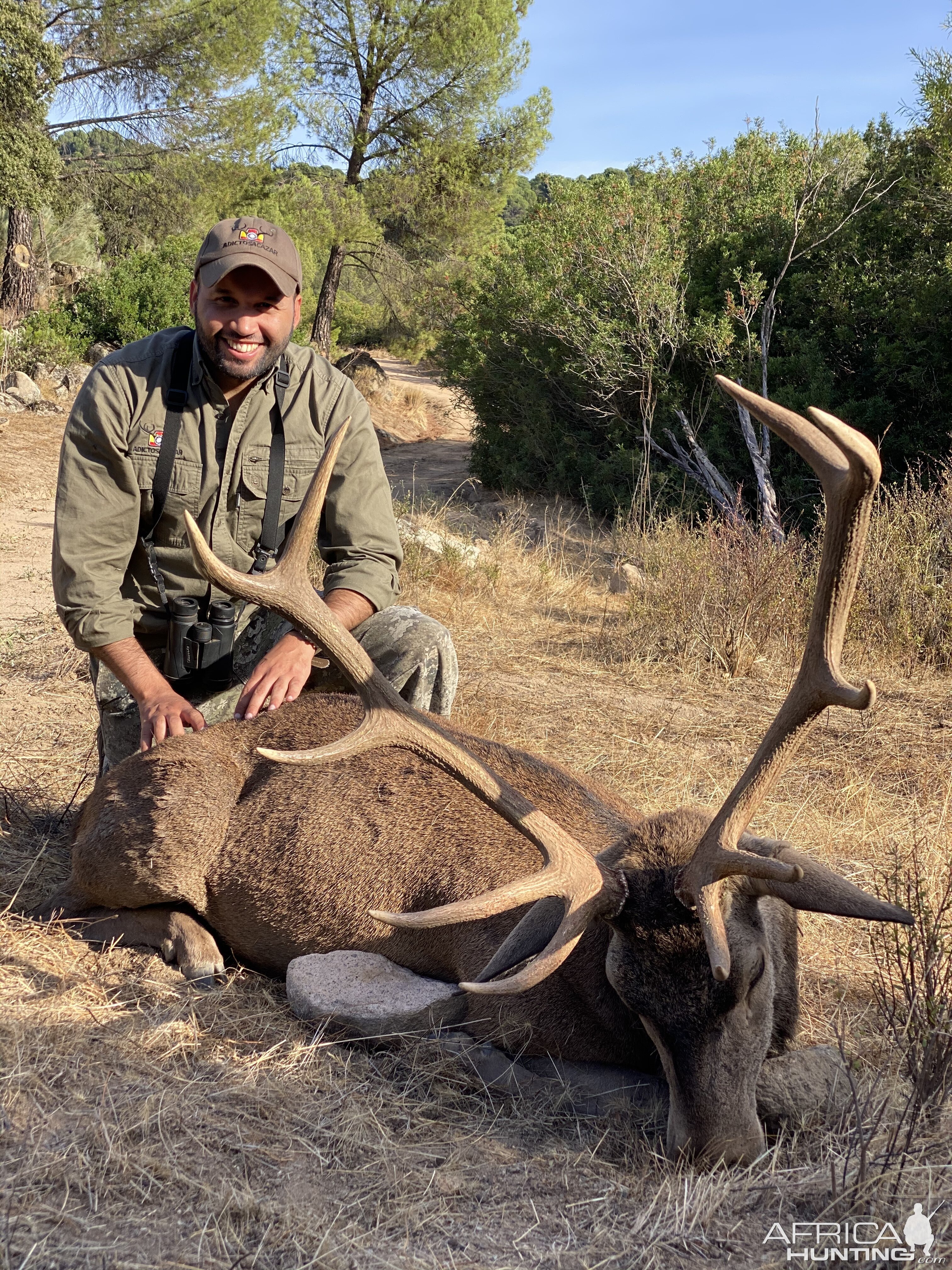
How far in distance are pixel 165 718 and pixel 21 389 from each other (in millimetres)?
16997

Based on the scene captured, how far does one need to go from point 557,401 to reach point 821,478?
13.9m

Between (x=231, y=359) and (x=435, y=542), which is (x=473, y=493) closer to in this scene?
(x=435, y=542)

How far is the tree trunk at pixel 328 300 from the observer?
24.2 meters

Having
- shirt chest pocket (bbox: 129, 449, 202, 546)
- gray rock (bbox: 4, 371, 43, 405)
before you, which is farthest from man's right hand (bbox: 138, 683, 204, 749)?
gray rock (bbox: 4, 371, 43, 405)

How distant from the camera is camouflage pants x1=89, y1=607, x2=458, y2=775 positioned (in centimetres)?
505

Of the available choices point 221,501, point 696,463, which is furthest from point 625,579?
point 221,501

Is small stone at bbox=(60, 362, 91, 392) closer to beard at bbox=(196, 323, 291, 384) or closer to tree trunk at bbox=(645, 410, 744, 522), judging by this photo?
tree trunk at bbox=(645, 410, 744, 522)

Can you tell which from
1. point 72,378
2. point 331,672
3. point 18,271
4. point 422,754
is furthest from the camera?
point 18,271

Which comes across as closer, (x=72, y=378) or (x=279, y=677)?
(x=279, y=677)

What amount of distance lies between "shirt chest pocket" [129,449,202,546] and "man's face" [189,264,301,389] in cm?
41

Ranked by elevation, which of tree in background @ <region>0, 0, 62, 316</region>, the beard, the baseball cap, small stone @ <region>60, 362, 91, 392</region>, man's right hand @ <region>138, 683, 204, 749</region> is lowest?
man's right hand @ <region>138, 683, 204, 749</region>

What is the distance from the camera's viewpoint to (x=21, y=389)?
19.3 m

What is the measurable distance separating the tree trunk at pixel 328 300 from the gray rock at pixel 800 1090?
22493mm

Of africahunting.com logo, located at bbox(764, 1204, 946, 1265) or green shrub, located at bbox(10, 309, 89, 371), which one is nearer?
africahunting.com logo, located at bbox(764, 1204, 946, 1265)
